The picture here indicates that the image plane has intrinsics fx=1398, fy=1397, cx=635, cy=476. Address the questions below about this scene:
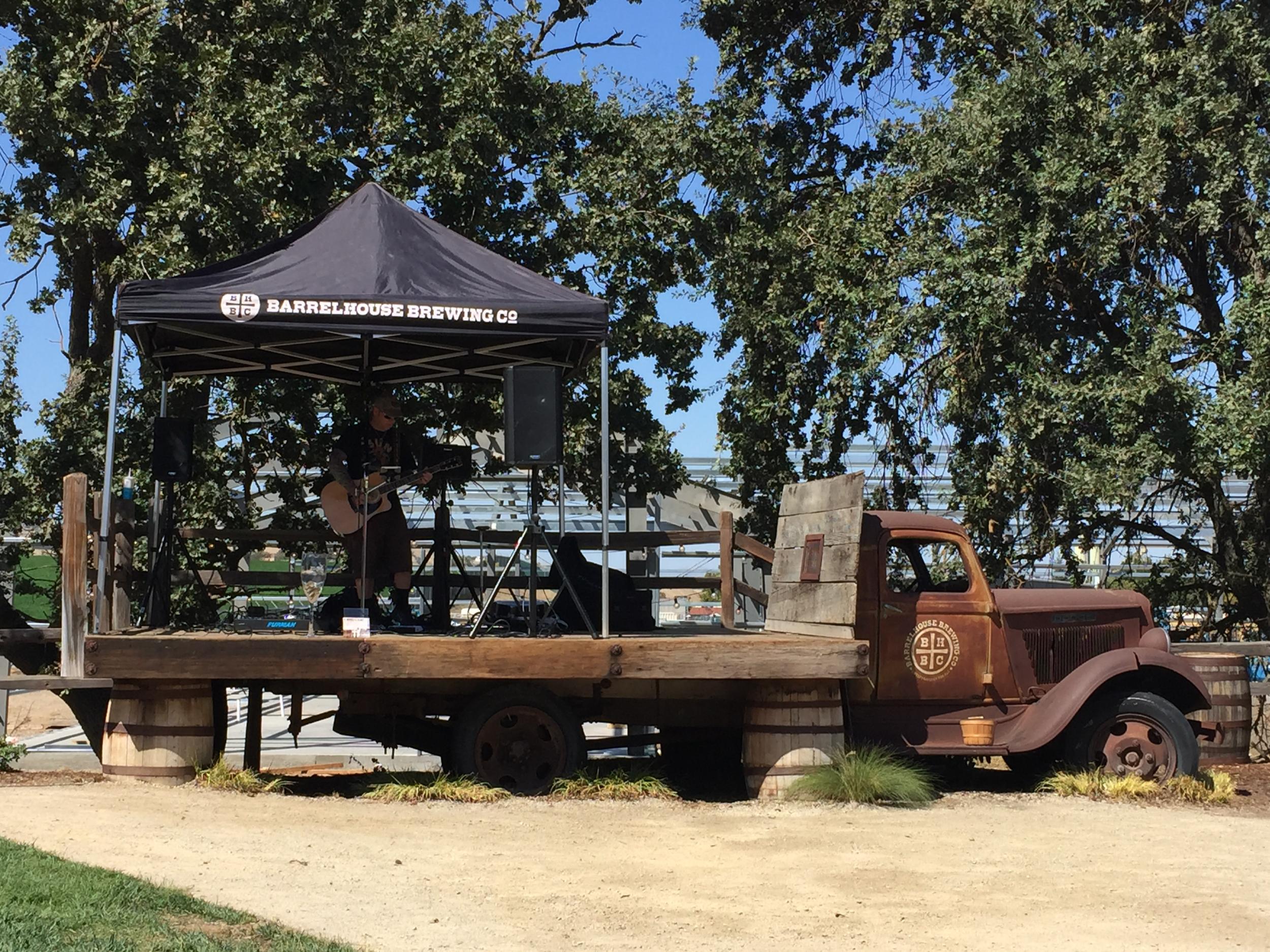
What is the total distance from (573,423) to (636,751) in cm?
330

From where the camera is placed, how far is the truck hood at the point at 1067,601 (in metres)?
9.44

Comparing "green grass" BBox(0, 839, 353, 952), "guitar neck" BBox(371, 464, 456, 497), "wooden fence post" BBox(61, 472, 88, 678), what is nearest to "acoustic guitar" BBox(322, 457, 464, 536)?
"guitar neck" BBox(371, 464, 456, 497)

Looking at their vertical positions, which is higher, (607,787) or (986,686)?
(986,686)

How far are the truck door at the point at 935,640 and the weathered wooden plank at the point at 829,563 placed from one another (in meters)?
0.32

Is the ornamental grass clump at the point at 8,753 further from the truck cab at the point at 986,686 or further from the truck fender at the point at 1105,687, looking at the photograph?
the truck fender at the point at 1105,687

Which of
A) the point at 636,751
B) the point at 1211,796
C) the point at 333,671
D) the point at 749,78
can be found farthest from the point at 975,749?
the point at 749,78

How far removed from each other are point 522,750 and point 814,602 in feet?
7.17

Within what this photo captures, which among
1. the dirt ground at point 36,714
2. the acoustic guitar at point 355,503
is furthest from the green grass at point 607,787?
the dirt ground at point 36,714

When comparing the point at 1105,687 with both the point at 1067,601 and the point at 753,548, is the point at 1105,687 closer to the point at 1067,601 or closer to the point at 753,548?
the point at 1067,601

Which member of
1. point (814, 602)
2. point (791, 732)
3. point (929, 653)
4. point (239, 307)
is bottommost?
point (791, 732)

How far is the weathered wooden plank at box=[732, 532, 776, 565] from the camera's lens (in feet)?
33.4

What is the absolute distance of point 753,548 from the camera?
33.9ft

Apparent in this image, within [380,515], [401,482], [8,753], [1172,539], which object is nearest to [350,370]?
[380,515]

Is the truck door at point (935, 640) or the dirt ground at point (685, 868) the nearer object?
the dirt ground at point (685, 868)
